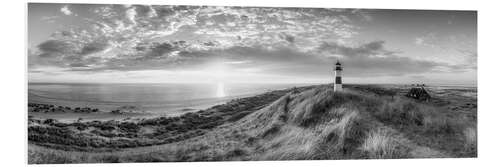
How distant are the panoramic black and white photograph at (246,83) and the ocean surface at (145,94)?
2 cm

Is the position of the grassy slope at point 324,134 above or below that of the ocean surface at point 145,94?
below

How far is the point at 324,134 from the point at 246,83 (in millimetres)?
1901

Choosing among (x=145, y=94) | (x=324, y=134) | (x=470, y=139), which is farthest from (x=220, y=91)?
(x=470, y=139)

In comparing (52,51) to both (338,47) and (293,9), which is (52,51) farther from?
(338,47)

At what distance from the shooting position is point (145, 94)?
7.80 meters

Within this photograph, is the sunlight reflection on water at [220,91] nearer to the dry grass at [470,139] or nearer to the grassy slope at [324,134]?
the grassy slope at [324,134]

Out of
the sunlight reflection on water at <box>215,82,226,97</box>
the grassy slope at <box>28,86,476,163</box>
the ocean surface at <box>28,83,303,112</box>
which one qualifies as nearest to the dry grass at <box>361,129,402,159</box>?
the grassy slope at <box>28,86,476,163</box>

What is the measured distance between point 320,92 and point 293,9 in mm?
1844

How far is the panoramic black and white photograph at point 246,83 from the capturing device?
7285 millimetres

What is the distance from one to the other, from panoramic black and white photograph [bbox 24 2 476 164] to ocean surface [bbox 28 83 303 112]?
23 mm

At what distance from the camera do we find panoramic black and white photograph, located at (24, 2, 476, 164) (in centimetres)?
729

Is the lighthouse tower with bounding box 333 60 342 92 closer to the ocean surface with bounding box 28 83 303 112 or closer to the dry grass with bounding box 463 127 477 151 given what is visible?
the ocean surface with bounding box 28 83 303 112

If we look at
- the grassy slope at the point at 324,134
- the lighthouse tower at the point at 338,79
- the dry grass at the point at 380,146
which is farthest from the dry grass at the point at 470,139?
the lighthouse tower at the point at 338,79

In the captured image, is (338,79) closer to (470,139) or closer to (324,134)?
(324,134)
